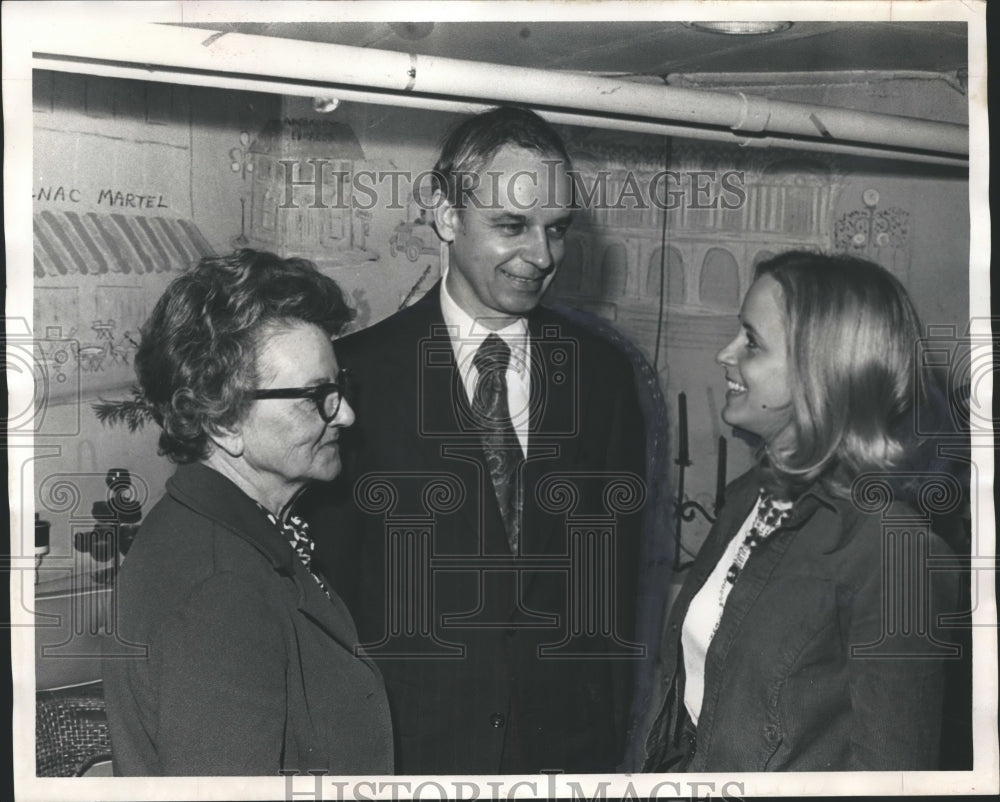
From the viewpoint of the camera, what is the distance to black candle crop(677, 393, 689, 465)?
1983mm

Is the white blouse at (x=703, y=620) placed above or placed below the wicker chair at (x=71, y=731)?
above

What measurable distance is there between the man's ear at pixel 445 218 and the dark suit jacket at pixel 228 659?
1.94 ft

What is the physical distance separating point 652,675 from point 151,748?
36.1 inches

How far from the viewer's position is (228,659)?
5.98 ft

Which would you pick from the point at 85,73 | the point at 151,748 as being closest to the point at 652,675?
the point at 151,748

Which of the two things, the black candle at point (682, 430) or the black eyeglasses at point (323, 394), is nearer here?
Answer: the black eyeglasses at point (323, 394)

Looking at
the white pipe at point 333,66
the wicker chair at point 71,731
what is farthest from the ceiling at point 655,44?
the wicker chair at point 71,731

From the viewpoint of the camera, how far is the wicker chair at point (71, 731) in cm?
195

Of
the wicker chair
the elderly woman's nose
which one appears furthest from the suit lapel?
the wicker chair

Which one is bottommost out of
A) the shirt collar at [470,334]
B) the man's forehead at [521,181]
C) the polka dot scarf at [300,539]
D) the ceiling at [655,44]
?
the polka dot scarf at [300,539]

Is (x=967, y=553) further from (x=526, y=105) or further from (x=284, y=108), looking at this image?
(x=284, y=108)

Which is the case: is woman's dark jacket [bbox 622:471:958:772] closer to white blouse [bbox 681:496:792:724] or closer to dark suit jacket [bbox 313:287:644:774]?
white blouse [bbox 681:496:792:724]

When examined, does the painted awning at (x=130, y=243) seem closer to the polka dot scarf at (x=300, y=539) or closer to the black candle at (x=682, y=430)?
the polka dot scarf at (x=300, y=539)

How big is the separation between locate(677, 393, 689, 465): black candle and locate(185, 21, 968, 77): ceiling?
0.62m
